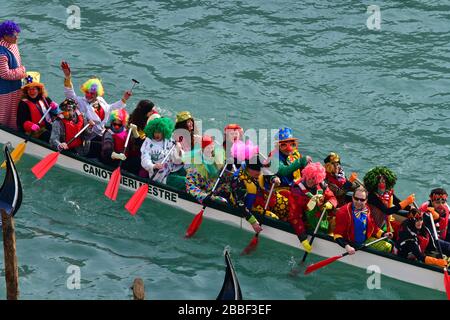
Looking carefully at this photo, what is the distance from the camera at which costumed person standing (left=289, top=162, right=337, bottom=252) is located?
51.4 ft

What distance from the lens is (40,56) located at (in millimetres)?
23672

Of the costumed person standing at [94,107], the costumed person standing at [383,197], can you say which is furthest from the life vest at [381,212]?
the costumed person standing at [94,107]

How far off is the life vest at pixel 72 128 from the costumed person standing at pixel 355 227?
5430 millimetres

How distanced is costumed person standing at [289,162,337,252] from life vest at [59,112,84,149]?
463 centimetres

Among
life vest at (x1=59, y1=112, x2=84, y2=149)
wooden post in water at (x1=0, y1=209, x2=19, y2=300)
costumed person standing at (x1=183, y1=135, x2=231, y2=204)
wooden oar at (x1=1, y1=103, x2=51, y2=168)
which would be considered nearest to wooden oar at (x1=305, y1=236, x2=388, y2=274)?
costumed person standing at (x1=183, y1=135, x2=231, y2=204)

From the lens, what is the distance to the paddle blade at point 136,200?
56.2ft

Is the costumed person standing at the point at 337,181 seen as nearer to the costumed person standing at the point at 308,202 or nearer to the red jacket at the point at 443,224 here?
the costumed person standing at the point at 308,202

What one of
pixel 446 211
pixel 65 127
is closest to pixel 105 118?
pixel 65 127

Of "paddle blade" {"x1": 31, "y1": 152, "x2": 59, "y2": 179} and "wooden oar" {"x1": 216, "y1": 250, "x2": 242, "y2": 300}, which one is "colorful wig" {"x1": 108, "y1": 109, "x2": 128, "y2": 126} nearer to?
"paddle blade" {"x1": 31, "y1": 152, "x2": 59, "y2": 179}

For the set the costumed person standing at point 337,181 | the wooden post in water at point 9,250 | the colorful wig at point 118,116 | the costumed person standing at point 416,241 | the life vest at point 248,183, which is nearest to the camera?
the wooden post in water at point 9,250

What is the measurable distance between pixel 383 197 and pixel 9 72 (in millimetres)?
7556

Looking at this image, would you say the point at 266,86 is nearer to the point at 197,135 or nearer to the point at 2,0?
the point at 197,135
